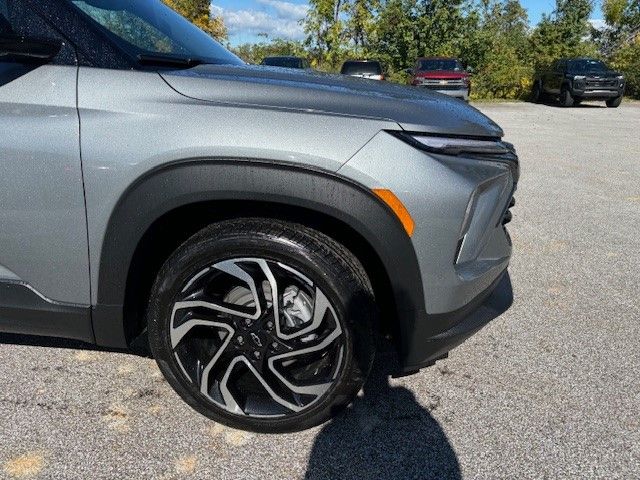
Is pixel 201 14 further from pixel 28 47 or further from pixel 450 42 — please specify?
pixel 28 47

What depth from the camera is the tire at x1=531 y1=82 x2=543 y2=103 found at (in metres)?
21.8

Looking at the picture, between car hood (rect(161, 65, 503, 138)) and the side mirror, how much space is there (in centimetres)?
37

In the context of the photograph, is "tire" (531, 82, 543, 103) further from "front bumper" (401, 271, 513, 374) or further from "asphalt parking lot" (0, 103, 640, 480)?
"front bumper" (401, 271, 513, 374)

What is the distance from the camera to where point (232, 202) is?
1.91 meters

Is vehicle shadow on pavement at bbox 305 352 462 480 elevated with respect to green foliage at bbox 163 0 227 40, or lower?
lower

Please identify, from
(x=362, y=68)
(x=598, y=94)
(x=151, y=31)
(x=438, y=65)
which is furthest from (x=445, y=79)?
(x=151, y=31)

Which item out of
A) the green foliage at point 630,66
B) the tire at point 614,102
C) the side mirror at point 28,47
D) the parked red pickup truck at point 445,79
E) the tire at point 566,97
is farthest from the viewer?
the green foliage at point 630,66

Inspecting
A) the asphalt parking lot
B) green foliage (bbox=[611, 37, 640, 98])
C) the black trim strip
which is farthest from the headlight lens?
green foliage (bbox=[611, 37, 640, 98])

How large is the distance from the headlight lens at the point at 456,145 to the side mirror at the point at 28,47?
1225 millimetres

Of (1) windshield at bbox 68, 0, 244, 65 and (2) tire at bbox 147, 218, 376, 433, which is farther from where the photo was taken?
(1) windshield at bbox 68, 0, 244, 65

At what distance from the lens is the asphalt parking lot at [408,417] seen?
1.88 meters

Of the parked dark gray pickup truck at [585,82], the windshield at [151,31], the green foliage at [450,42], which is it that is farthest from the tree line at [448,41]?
the windshield at [151,31]

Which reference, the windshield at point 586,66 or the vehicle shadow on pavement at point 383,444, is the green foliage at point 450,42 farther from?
the vehicle shadow on pavement at point 383,444

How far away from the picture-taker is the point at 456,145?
1888mm
